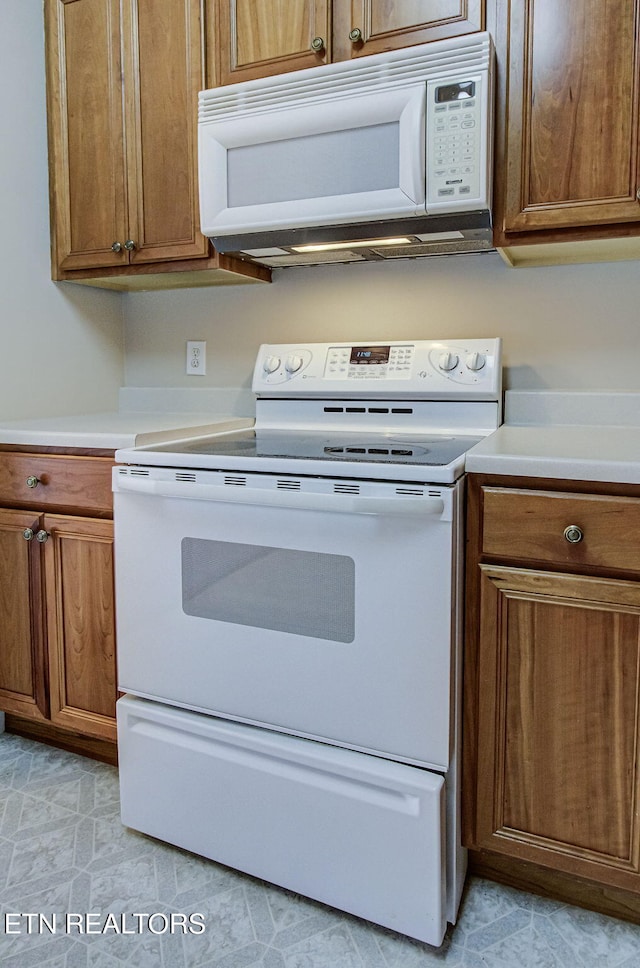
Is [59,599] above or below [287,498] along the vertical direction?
below

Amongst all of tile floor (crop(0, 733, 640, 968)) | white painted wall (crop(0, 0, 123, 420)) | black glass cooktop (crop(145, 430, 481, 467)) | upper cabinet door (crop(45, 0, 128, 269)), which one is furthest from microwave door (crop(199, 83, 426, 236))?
tile floor (crop(0, 733, 640, 968))

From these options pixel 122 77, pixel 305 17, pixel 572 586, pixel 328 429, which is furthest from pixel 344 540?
pixel 122 77

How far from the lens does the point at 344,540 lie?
3.96 feet

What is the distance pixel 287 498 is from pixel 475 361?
708mm

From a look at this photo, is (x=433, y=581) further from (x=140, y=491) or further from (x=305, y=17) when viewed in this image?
(x=305, y=17)

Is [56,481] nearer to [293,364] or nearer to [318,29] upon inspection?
[293,364]

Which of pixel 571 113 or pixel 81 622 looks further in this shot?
pixel 81 622

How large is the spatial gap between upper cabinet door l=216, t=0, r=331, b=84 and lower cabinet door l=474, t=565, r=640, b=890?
4.13 feet

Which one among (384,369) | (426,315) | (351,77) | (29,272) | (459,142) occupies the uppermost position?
(351,77)

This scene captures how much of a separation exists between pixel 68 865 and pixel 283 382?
128 cm

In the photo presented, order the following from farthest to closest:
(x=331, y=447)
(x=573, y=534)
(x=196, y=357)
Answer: (x=196, y=357) < (x=331, y=447) < (x=573, y=534)

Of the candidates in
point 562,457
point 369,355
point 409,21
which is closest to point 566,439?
point 562,457

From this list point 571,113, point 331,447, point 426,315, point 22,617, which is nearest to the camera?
point 571,113

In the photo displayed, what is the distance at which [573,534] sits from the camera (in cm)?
111
